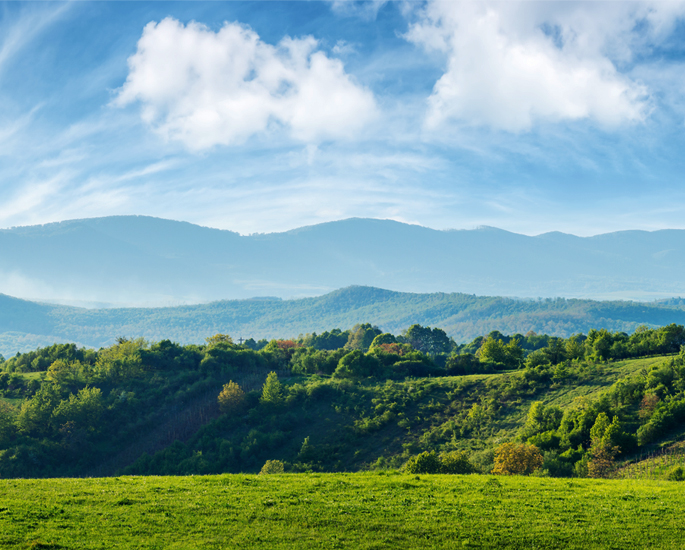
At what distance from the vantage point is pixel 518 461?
33844 mm

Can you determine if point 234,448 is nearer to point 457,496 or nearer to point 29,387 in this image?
point 29,387

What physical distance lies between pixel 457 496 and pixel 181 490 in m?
11.6

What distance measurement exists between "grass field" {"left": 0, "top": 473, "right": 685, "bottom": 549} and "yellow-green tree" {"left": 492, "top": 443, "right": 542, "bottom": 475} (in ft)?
38.1

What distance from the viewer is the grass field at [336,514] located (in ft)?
47.9

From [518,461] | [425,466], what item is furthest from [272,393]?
[518,461]

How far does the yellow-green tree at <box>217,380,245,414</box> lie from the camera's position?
61781mm

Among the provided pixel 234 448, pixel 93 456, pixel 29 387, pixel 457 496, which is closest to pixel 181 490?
pixel 457 496

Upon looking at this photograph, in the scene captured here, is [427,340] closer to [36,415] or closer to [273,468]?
[273,468]

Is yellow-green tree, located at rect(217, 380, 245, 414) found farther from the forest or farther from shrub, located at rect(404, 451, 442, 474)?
shrub, located at rect(404, 451, 442, 474)

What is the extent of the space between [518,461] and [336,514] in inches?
853

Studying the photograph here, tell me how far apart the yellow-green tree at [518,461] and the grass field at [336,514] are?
11617 mm

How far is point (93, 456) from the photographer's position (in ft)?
177

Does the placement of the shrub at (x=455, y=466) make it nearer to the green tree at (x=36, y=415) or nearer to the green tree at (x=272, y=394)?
the green tree at (x=272, y=394)

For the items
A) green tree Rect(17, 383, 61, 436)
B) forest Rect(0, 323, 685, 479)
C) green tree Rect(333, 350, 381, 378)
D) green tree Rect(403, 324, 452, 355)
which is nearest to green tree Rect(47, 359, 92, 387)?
forest Rect(0, 323, 685, 479)
